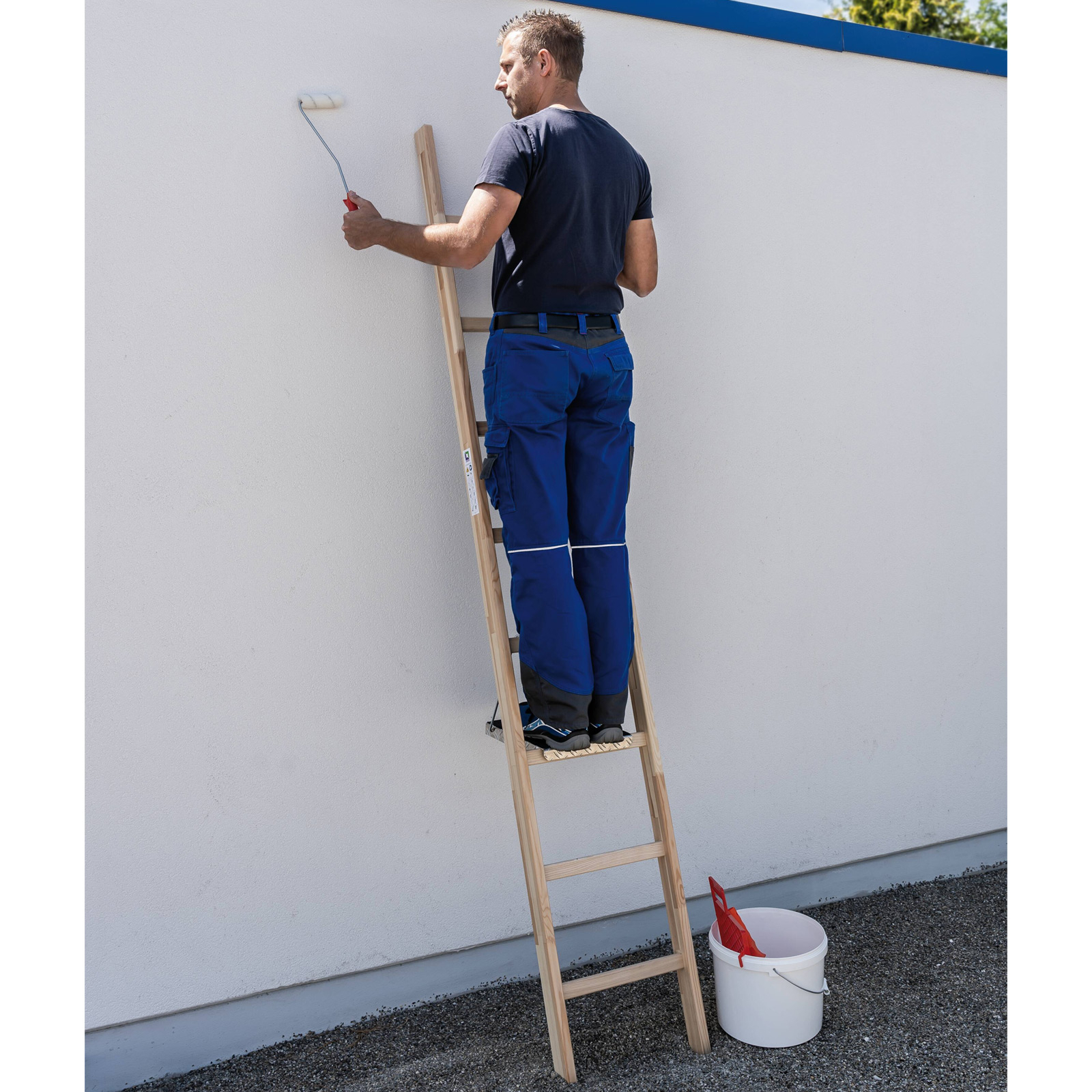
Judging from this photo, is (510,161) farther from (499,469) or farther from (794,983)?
(794,983)

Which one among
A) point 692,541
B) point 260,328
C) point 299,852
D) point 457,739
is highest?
point 260,328

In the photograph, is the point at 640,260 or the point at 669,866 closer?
the point at 669,866

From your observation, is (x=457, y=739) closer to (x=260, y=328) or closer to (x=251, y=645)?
(x=251, y=645)

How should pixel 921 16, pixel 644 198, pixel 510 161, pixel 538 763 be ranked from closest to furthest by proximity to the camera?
1. pixel 510 161
2. pixel 538 763
3. pixel 644 198
4. pixel 921 16

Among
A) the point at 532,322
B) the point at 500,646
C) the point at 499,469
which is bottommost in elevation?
the point at 500,646

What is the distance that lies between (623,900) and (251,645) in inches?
53.2

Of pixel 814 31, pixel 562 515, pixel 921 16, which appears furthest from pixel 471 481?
pixel 921 16

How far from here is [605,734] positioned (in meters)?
2.28

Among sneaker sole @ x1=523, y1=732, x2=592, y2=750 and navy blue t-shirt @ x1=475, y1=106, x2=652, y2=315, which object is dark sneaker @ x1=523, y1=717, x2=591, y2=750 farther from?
navy blue t-shirt @ x1=475, y1=106, x2=652, y2=315

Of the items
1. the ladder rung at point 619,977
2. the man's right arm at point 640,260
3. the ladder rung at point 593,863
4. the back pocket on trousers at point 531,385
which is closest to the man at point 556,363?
the back pocket on trousers at point 531,385

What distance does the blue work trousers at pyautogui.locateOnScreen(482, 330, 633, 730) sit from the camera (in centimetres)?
219

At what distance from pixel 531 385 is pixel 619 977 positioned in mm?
1452
